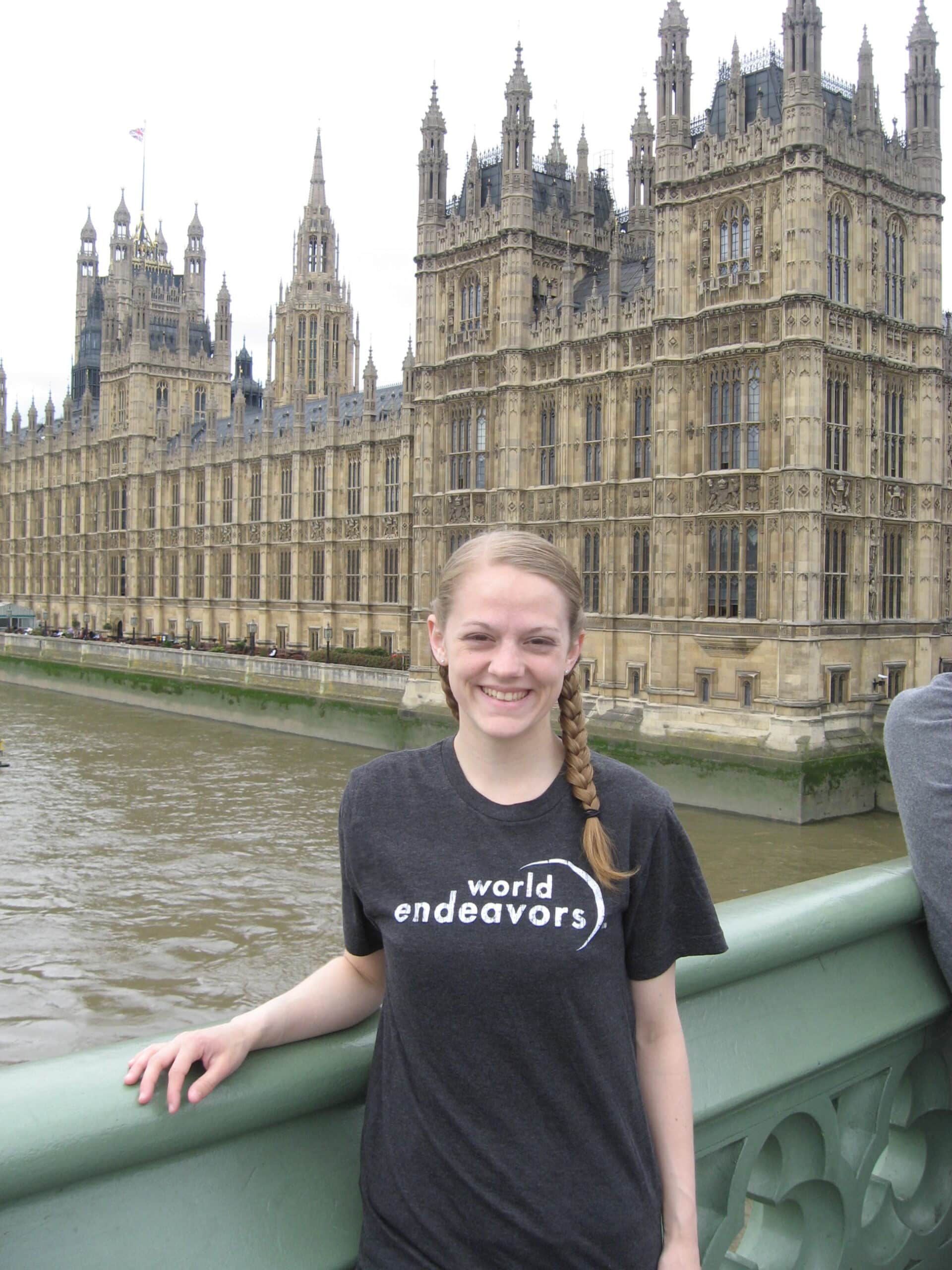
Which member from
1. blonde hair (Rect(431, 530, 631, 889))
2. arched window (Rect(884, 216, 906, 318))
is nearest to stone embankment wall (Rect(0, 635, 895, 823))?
arched window (Rect(884, 216, 906, 318))

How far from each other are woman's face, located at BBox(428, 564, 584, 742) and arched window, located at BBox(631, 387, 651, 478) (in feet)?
86.7

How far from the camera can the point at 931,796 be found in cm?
256

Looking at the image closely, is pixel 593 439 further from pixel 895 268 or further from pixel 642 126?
pixel 642 126

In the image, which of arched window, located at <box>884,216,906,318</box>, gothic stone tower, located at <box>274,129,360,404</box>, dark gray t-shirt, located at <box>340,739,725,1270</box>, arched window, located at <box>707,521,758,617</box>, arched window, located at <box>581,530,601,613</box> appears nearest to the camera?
dark gray t-shirt, located at <box>340,739,725,1270</box>

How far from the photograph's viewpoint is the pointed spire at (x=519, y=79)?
103 ft

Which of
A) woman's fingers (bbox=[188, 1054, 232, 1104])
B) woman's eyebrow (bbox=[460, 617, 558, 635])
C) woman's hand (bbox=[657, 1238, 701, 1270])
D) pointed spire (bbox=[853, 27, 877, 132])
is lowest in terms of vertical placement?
woman's hand (bbox=[657, 1238, 701, 1270])

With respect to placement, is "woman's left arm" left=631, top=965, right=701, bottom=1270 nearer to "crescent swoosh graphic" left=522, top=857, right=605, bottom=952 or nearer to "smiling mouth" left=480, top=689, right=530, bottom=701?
"crescent swoosh graphic" left=522, top=857, right=605, bottom=952

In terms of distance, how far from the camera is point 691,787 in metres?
25.0

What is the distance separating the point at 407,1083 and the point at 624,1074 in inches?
14.4

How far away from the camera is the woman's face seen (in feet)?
7.18

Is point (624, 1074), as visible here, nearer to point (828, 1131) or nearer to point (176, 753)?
point (828, 1131)

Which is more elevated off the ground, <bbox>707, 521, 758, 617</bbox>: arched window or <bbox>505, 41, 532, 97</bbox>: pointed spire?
<bbox>505, 41, 532, 97</bbox>: pointed spire

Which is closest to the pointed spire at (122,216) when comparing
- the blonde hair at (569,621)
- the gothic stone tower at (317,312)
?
the gothic stone tower at (317,312)

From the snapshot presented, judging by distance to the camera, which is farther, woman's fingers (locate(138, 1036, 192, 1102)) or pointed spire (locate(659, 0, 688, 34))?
pointed spire (locate(659, 0, 688, 34))
